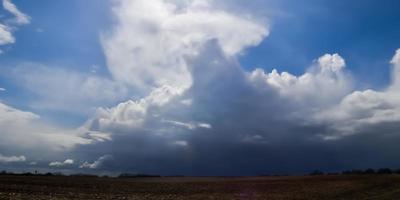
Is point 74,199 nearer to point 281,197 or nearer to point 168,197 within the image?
point 168,197

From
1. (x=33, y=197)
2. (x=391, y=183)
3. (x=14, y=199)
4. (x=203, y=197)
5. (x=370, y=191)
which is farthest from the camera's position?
(x=391, y=183)

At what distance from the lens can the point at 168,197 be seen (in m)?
57.3

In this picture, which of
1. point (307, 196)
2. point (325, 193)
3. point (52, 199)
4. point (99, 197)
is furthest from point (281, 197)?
point (52, 199)

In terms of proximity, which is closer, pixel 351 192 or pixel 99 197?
pixel 99 197

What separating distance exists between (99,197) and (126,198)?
3.07 metres

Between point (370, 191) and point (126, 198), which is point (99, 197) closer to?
point (126, 198)

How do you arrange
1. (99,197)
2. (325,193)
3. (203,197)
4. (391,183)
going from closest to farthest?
1. (99,197)
2. (203,197)
3. (325,193)
4. (391,183)

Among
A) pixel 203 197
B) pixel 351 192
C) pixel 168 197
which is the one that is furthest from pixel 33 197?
pixel 351 192

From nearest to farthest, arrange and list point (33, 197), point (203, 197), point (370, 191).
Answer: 1. point (33, 197)
2. point (203, 197)
3. point (370, 191)

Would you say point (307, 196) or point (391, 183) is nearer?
point (307, 196)

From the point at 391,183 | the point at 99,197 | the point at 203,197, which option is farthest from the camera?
the point at 391,183

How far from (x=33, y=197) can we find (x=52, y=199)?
2.55 m

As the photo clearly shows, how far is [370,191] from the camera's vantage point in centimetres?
6556

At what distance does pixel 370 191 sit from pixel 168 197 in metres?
29.2
